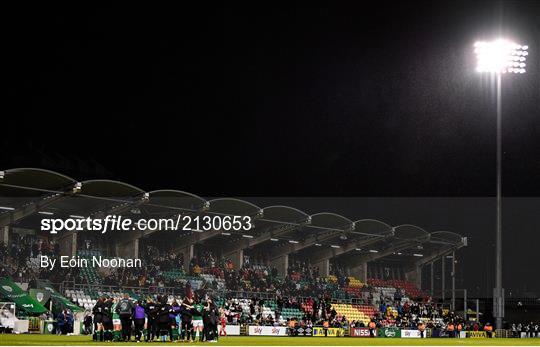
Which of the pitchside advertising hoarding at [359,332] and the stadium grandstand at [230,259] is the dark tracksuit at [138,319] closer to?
the stadium grandstand at [230,259]

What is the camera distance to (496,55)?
166ft

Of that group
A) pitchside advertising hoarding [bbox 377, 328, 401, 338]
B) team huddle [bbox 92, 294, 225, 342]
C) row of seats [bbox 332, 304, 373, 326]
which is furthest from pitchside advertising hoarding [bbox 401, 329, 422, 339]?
team huddle [bbox 92, 294, 225, 342]

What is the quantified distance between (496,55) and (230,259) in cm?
2302

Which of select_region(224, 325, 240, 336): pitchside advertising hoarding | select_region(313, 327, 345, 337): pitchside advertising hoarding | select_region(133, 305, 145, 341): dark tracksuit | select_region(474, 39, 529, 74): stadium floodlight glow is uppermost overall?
select_region(474, 39, 529, 74): stadium floodlight glow

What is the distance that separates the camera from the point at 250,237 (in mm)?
59781

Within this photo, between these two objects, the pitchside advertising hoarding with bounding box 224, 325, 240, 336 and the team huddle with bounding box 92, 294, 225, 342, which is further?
the pitchside advertising hoarding with bounding box 224, 325, 240, 336

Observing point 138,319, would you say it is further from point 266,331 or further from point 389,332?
point 389,332

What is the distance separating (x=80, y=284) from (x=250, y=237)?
15.3 meters

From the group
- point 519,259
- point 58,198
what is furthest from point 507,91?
point 58,198

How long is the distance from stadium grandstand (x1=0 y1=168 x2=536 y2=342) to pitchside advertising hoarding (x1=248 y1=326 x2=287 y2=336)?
52 centimetres

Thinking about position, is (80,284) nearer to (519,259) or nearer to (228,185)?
(228,185)

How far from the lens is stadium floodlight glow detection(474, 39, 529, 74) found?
5070 centimetres

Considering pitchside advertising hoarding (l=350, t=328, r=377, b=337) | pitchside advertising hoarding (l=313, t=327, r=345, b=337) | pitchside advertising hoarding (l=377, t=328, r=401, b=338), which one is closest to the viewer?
pitchside advertising hoarding (l=313, t=327, r=345, b=337)

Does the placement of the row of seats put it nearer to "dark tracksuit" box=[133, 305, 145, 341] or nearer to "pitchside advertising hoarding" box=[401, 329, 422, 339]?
"pitchside advertising hoarding" box=[401, 329, 422, 339]
